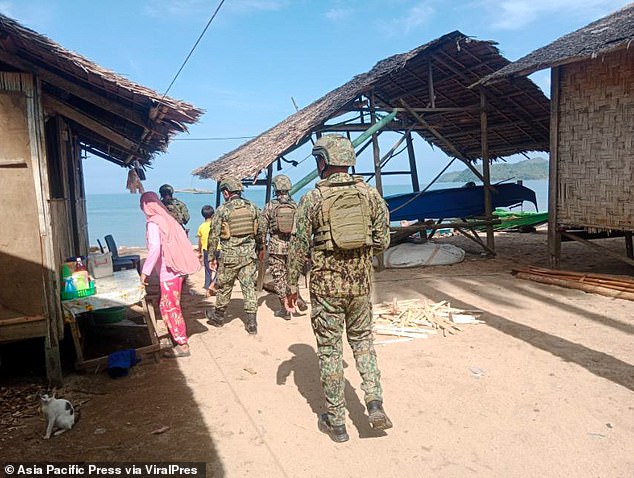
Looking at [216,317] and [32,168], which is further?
[216,317]

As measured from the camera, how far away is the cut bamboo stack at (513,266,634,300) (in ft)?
22.4

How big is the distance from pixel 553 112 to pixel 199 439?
8.01m

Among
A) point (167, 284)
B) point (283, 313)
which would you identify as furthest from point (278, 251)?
point (167, 284)

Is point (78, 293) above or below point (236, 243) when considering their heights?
below

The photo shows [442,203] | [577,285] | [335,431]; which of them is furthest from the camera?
[442,203]

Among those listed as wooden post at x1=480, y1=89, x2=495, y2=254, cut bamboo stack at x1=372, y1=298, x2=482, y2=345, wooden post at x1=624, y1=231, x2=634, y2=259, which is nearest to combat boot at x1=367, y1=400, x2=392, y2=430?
cut bamboo stack at x1=372, y1=298, x2=482, y2=345

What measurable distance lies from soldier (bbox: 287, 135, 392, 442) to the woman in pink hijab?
1.97 meters

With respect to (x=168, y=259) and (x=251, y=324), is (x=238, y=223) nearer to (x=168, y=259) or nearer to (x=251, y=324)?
(x=168, y=259)

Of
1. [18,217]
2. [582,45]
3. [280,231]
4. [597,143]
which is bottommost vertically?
[280,231]

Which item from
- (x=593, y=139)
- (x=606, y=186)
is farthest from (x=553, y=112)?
(x=606, y=186)

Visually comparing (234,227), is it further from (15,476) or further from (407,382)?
(15,476)

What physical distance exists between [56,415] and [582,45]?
816cm

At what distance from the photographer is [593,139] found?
7617 mm

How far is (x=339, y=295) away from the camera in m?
3.30
